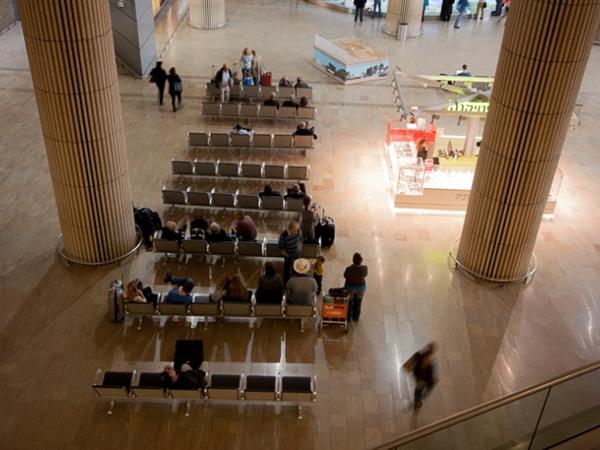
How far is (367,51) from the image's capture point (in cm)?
2119

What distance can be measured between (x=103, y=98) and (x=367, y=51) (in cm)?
1227

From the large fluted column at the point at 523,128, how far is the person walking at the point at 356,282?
2.55 m

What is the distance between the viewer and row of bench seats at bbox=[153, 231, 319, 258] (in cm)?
1191

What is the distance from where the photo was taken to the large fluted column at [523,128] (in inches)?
380

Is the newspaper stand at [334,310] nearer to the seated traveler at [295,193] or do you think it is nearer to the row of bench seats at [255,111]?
the seated traveler at [295,193]

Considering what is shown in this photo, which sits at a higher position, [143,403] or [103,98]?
[103,98]

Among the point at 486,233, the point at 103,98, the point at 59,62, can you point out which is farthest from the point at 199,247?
the point at 486,233

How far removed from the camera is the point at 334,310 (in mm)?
10719

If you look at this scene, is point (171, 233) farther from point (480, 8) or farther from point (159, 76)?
point (480, 8)

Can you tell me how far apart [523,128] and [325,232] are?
13.5 ft

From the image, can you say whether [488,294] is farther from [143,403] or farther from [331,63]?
[331,63]

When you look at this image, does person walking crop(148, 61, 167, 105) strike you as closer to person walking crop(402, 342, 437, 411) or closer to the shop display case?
the shop display case

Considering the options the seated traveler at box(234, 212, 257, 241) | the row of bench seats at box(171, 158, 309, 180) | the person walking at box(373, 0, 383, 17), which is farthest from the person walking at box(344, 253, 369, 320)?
the person walking at box(373, 0, 383, 17)

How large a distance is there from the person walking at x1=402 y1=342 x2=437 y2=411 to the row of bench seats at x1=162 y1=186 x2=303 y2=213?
199 inches
